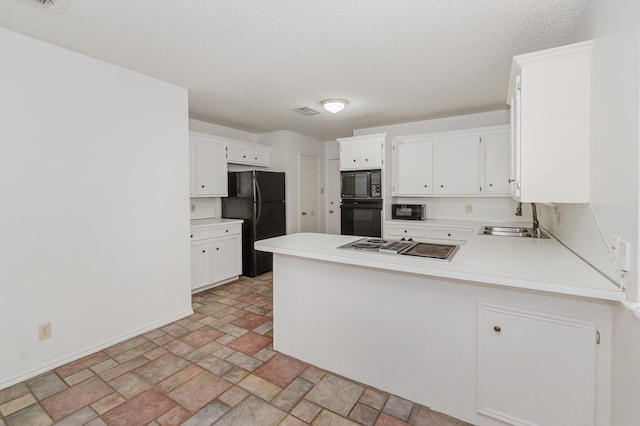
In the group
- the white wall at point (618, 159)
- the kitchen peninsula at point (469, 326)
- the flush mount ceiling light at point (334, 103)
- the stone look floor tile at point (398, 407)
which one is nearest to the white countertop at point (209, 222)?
the kitchen peninsula at point (469, 326)

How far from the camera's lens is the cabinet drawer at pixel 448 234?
151 inches

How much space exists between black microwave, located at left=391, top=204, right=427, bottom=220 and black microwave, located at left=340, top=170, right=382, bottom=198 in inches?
14.6

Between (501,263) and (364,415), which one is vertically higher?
(501,263)

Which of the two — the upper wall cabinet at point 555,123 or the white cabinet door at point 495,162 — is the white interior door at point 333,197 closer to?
the white cabinet door at point 495,162

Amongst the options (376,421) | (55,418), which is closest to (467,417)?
(376,421)

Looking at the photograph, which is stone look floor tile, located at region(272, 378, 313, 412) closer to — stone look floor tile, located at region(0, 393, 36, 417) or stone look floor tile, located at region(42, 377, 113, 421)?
stone look floor tile, located at region(42, 377, 113, 421)

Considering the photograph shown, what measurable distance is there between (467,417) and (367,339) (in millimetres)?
673

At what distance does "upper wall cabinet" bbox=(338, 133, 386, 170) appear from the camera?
437cm

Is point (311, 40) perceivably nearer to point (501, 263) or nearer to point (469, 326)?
point (501, 263)

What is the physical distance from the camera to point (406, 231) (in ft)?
13.8

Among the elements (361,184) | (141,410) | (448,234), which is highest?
(361,184)

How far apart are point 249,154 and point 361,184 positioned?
188 centimetres

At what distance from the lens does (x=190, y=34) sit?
2121 millimetres

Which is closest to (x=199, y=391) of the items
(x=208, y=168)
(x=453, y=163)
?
(x=208, y=168)
